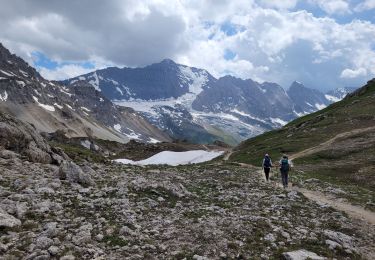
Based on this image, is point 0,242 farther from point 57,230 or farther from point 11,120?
point 11,120

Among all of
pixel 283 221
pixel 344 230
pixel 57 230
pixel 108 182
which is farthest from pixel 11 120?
pixel 344 230

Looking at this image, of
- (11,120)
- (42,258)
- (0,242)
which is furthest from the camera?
(11,120)

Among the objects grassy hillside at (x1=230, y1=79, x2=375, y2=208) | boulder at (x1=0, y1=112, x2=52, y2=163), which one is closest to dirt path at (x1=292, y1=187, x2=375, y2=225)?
grassy hillside at (x1=230, y1=79, x2=375, y2=208)

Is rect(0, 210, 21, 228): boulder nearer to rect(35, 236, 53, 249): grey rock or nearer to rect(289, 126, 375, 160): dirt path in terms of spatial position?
rect(35, 236, 53, 249): grey rock

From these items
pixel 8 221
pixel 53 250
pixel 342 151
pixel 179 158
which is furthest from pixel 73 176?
pixel 179 158

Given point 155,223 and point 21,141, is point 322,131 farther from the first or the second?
point 155,223

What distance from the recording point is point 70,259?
14.4m

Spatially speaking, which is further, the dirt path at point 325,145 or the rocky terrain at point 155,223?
the dirt path at point 325,145


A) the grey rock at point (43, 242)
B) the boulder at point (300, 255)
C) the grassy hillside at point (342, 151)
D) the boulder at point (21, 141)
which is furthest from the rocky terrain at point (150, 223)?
the grassy hillside at point (342, 151)

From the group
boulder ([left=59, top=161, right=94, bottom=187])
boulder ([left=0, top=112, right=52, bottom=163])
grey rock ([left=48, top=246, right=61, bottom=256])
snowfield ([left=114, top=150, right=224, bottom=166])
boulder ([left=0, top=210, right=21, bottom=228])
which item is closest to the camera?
Result: grey rock ([left=48, top=246, right=61, bottom=256])

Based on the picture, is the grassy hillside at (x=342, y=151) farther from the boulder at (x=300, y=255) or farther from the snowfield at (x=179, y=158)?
the snowfield at (x=179, y=158)

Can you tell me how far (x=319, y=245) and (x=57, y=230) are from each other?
11.2 m

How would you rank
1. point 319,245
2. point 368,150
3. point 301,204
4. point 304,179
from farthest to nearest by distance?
point 368,150 < point 304,179 < point 301,204 < point 319,245

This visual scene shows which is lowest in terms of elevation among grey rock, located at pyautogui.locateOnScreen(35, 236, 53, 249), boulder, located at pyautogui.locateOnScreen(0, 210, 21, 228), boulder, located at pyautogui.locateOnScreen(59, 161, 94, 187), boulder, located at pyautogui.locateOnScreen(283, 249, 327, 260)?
boulder, located at pyautogui.locateOnScreen(283, 249, 327, 260)
